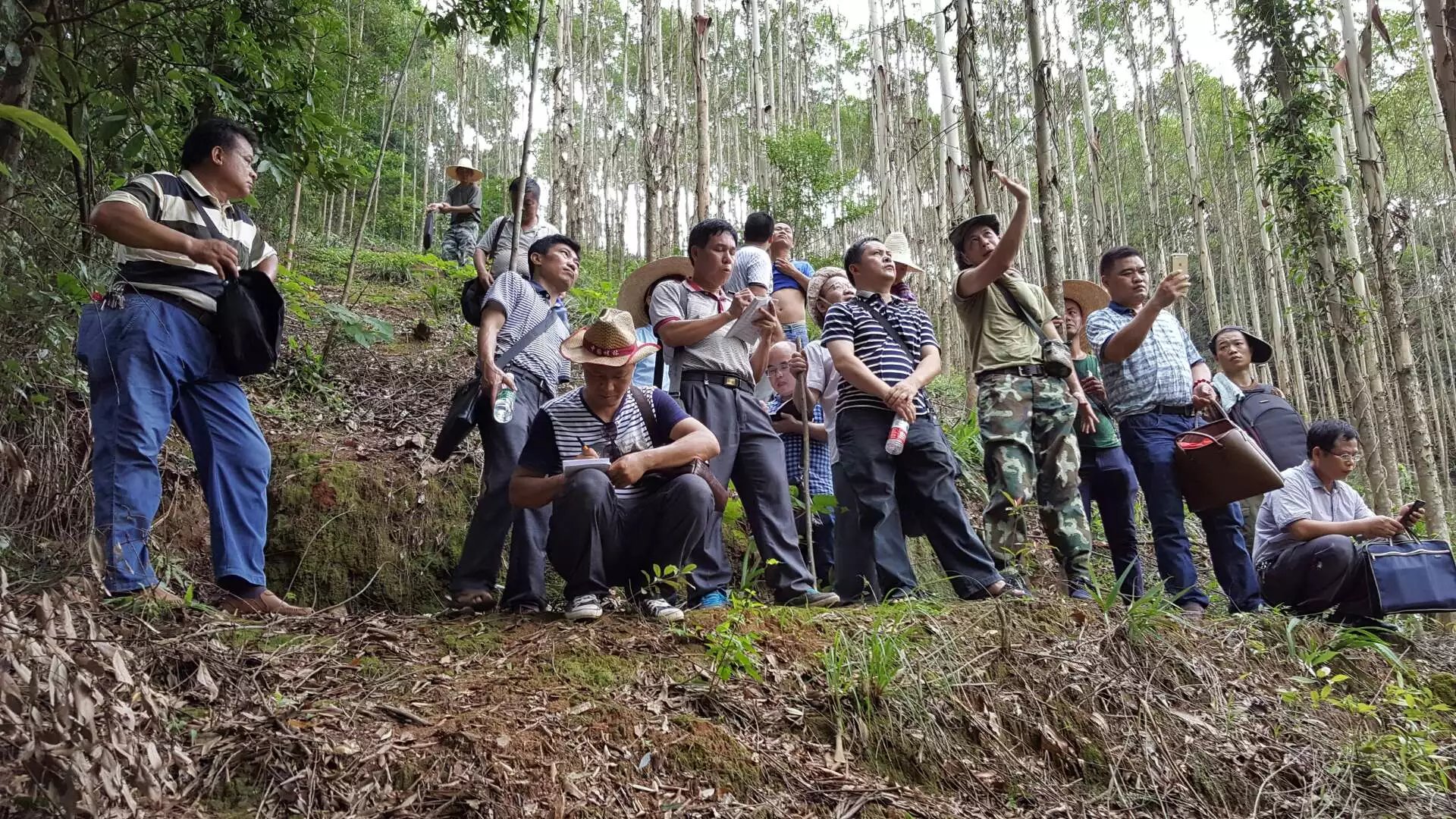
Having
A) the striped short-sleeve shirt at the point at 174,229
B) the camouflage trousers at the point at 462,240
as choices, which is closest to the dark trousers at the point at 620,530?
the striped short-sleeve shirt at the point at 174,229

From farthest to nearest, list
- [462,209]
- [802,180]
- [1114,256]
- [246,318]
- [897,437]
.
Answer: [802,180], [462,209], [1114,256], [897,437], [246,318]

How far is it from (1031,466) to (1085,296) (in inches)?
70.8

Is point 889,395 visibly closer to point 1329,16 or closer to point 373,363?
point 373,363

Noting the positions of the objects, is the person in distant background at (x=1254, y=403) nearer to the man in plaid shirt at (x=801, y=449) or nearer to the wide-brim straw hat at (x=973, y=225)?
the wide-brim straw hat at (x=973, y=225)

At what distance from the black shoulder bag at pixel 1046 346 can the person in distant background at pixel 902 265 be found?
48cm

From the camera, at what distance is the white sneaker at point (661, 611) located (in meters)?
3.39

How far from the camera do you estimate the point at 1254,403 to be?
5793 mm

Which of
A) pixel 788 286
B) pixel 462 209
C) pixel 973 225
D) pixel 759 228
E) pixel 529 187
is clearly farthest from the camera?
pixel 462 209

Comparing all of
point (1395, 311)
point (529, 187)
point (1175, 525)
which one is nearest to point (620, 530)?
point (1175, 525)

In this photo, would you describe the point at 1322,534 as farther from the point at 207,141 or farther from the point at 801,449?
the point at 207,141

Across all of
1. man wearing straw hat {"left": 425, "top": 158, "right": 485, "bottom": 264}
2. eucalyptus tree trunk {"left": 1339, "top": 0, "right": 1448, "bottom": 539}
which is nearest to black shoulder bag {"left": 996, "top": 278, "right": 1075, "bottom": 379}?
eucalyptus tree trunk {"left": 1339, "top": 0, "right": 1448, "bottom": 539}

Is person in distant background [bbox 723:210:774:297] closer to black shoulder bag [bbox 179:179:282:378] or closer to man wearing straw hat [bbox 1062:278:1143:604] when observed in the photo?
man wearing straw hat [bbox 1062:278:1143:604]

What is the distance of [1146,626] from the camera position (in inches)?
152

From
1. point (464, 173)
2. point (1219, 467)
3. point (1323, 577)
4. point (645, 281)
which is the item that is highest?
point (464, 173)
